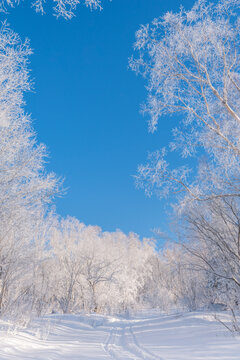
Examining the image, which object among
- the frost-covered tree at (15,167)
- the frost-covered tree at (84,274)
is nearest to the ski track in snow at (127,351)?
the frost-covered tree at (15,167)

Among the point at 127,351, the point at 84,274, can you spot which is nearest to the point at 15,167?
the point at 127,351

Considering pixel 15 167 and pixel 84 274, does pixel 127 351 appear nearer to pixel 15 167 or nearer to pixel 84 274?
pixel 15 167

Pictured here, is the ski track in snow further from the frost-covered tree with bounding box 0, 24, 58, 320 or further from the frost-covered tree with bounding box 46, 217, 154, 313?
the frost-covered tree with bounding box 46, 217, 154, 313

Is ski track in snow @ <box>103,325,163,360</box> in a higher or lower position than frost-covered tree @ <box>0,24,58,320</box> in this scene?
lower

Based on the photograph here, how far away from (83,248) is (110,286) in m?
4.81

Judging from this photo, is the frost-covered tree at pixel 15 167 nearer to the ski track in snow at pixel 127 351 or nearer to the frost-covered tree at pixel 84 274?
the ski track in snow at pixel 127 351

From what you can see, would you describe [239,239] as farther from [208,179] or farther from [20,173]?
[20,173]

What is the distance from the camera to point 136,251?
3853 centimetres

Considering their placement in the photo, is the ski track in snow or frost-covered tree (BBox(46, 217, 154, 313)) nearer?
the ski track in snow

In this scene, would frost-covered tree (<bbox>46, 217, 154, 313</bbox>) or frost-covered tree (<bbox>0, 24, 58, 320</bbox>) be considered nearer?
frost-covered tree (<bbox>0, 24, 58, 320</bbox>)

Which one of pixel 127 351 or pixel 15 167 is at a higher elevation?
pixel 15 167

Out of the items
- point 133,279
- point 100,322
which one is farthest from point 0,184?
point 133,279

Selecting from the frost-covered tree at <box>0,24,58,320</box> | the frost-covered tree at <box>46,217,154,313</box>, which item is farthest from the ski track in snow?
the frost-covered tree at <box>46,217,154,313</box>

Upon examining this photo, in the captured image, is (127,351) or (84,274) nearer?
(127,351)
